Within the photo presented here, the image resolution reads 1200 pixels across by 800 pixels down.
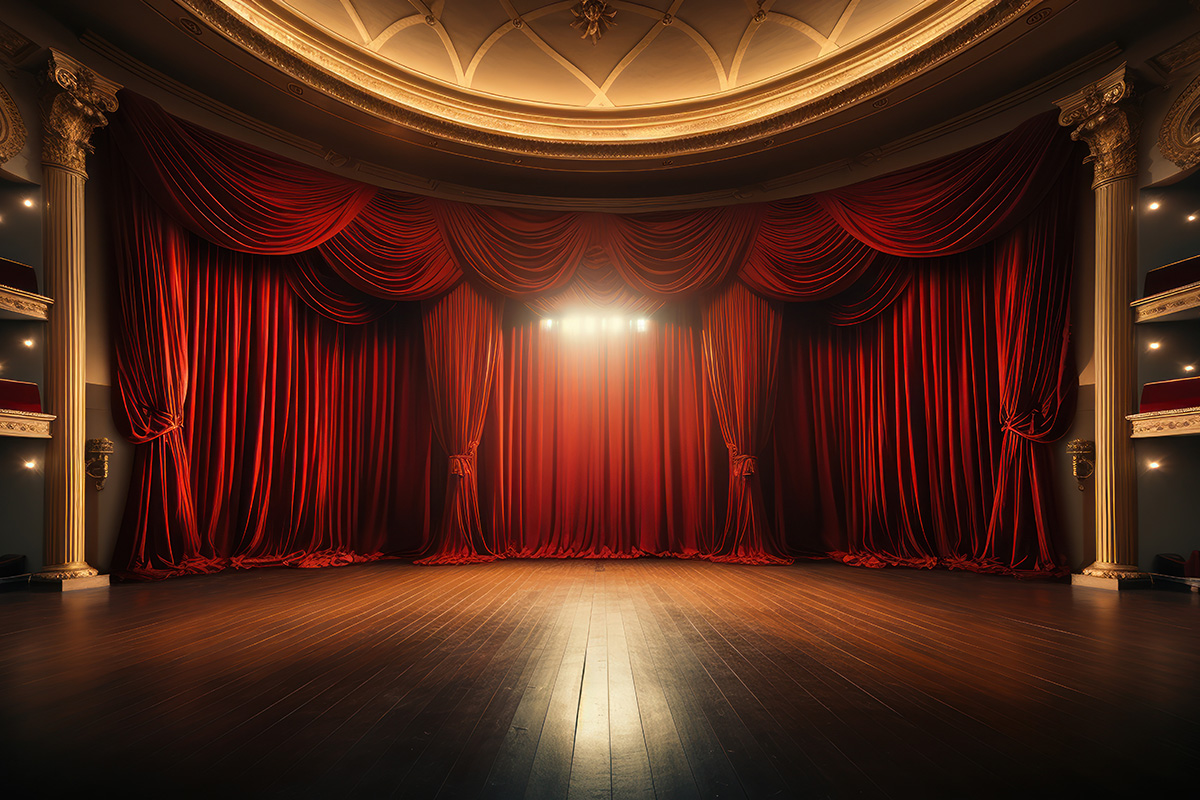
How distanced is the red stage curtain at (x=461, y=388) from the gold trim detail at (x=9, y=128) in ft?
12.2

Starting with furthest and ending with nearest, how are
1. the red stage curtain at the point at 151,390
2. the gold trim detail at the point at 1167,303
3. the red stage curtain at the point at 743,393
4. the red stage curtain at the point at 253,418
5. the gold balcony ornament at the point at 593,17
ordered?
1. the red stage curtain at the point at 743,393
2. the gold balcony ornament at the point at 593,17
3. the red stage curtain at the point at 253,418
4. the red stage curtain at the point at 151,390
5. the gold trim detail at the point at 1167,303

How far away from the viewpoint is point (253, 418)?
21.7 ft

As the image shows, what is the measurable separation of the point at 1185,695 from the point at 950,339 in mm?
A: 4643

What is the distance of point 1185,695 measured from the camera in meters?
2.51

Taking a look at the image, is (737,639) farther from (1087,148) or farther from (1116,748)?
(1087,148)

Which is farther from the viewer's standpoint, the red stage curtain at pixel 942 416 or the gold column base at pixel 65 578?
the red stage curtain at pixel 942 416

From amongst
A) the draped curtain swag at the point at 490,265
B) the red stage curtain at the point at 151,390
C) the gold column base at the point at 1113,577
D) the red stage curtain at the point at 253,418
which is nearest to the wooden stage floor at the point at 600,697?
the gold column base at the point at 1113,577

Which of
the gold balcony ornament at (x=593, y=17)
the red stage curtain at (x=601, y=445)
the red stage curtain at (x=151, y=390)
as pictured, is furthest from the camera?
the red stage curtain at (x=601, y=445)

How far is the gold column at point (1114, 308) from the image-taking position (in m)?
5.01

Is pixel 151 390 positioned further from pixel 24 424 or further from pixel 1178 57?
pixel 1178 57

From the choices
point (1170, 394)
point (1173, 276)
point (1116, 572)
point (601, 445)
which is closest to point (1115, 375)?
point (1170, 394)

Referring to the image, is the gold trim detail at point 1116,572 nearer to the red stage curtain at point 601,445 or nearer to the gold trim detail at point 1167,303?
the gold trim detail at point 1167,303

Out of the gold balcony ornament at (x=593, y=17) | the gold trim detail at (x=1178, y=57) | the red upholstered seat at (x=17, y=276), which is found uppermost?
the gold balcony ornament at (x=593, y=17)

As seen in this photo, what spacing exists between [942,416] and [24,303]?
26.9 ft
